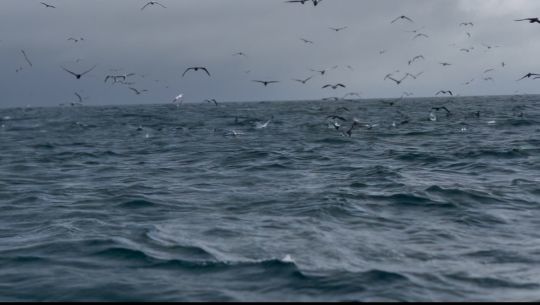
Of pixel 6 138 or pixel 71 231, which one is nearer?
pixel 71 231

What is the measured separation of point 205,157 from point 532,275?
76.7 ft

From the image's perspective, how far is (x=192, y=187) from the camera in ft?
77.9

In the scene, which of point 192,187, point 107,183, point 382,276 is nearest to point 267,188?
point 192,187

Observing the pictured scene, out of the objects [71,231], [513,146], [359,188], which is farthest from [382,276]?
[513,146]

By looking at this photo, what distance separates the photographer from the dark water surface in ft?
39.2

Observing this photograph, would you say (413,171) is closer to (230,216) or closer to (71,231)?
(230,216)

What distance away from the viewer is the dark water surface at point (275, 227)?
12.0 metres

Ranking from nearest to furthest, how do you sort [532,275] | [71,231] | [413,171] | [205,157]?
[532,275] → [71,231] → [413,171] → [205,157]

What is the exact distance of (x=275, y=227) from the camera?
16.5 m

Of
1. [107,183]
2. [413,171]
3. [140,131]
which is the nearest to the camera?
[107,183]

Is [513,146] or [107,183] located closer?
[107,183]

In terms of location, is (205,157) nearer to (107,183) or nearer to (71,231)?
(107,183)

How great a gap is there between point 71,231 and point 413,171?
15.5m

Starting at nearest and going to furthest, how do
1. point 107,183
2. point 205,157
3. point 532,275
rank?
point 532,275
point 107,183
point 205,157
